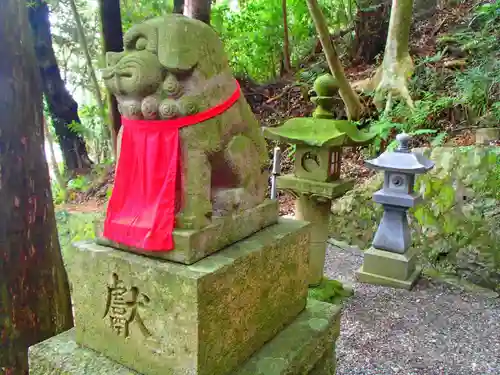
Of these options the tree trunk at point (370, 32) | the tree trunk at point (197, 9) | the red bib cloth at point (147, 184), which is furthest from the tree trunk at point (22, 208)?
the tree trunk at point (370, 32)

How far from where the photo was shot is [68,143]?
1078 centimetres

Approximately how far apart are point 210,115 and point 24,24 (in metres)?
1.72

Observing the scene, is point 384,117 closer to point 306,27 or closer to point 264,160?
point 306,27

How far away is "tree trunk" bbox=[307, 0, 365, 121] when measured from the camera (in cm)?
697

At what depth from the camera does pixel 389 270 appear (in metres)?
4.85

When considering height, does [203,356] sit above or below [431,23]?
below

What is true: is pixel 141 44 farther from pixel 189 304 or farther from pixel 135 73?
pixel 189 304

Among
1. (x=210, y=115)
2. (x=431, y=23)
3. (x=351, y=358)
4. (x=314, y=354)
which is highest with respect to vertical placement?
(x=431, y=23)

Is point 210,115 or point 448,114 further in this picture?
point 448,114

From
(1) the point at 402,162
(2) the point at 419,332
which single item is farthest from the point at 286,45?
(2) the point at 419,332

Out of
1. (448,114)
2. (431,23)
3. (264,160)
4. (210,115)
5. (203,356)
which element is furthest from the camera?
(431,23)

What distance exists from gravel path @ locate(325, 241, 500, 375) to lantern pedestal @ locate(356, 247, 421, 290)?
0.31 ft

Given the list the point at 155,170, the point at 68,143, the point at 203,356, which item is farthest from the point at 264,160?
the point at 68,143

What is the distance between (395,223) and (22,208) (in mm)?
3769
